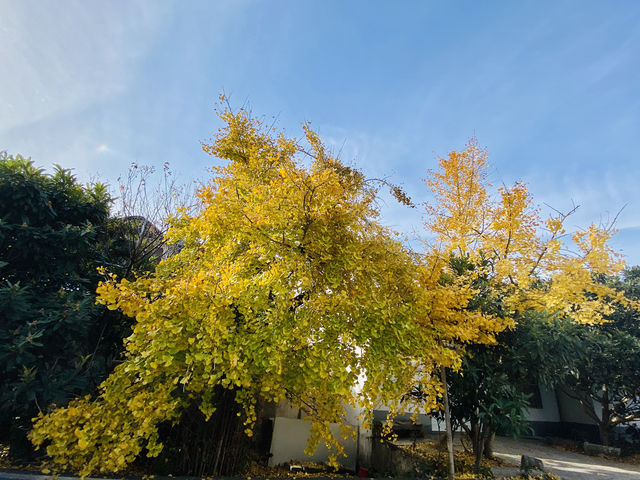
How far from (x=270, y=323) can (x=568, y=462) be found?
9972 millimetres

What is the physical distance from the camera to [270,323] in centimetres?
378

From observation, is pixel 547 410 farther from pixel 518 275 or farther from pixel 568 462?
pixel 518 275

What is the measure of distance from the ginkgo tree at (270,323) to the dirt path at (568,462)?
506 centimetres

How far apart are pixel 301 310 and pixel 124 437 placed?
7.45 feet

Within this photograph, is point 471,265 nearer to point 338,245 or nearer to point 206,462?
point 338,245

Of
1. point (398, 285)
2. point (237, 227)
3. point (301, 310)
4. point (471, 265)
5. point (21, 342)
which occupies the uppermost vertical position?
point (471, 265)

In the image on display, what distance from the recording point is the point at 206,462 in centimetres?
530

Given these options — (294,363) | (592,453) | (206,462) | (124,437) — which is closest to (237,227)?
(294,363)

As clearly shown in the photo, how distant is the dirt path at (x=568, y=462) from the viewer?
7030mm

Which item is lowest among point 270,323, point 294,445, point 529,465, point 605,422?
point 294,445

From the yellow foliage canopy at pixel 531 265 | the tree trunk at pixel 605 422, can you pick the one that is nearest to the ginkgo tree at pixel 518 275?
the yellow foliage canopy at pixel 531 265

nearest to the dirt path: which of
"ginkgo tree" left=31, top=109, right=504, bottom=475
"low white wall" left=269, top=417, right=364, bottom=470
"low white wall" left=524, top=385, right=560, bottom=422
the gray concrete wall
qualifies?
"low white wall" left=524, top=385, right=560, bottom=422

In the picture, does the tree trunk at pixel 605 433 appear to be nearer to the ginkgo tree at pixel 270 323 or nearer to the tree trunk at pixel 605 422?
the tree trunk at pixel 605 422

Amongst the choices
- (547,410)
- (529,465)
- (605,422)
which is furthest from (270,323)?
(547,410)
